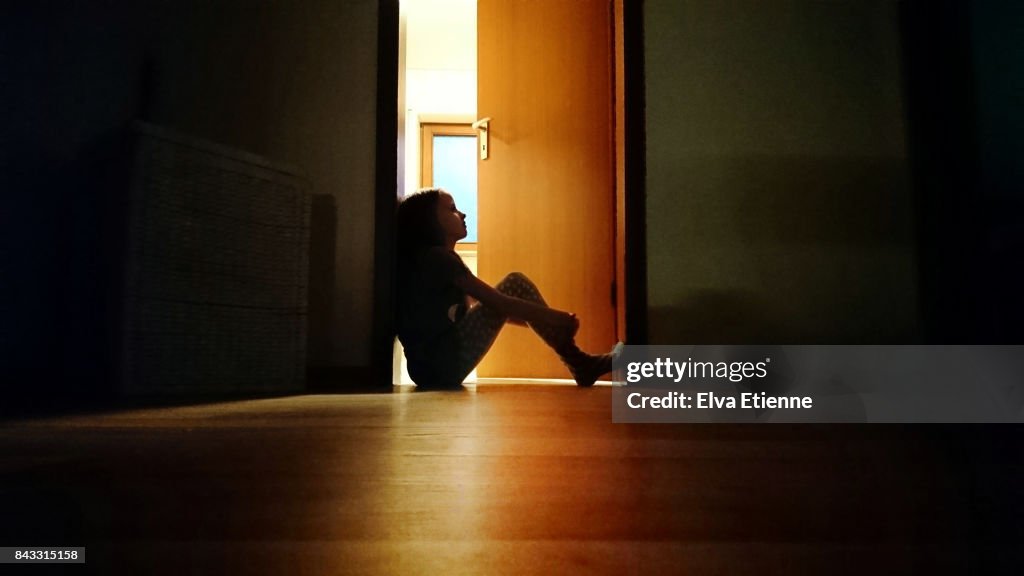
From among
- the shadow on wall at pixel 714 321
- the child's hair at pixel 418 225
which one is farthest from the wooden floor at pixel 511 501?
the child's hair at pixel 418 225

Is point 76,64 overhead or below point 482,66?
below

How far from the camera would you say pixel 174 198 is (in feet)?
4.72

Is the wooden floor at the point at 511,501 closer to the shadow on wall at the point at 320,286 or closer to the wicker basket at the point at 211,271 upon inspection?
the wicker basket at the point at 211,271

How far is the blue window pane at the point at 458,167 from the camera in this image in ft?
14.6

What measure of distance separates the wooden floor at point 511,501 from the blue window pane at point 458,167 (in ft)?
12.2

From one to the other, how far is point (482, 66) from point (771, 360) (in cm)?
184

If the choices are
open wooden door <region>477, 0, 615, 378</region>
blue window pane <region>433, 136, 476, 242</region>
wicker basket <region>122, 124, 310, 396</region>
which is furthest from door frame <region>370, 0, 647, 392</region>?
blue window pane <region>433, 136, 476, 242</region>

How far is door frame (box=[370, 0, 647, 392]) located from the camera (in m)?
1.90

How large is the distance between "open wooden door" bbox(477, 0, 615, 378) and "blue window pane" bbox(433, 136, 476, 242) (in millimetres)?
1641

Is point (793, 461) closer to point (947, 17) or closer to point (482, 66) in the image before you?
point (947, 17)

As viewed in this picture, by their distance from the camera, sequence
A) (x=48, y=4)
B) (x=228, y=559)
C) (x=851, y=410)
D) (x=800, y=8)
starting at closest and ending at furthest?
(x=228, y=559) → (x=851, y=410) → (x=48, y=4) → (x=800, y=8)

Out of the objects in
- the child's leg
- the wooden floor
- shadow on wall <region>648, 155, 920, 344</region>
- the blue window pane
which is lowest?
the wooden floor

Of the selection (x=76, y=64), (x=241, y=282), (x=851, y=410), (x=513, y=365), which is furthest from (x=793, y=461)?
(x=513, y=365)

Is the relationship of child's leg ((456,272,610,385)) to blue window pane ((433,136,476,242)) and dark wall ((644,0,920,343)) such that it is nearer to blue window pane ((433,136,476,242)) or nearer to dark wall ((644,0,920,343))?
dark wall ((644,0,920,343))
